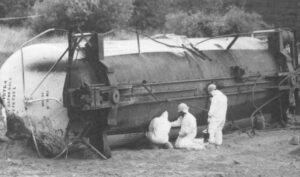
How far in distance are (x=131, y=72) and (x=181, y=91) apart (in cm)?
119

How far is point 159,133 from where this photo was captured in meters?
11.6

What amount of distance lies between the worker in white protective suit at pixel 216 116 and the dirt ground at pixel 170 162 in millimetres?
237

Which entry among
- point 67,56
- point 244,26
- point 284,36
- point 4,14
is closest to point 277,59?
point 284,36

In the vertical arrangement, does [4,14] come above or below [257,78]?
above

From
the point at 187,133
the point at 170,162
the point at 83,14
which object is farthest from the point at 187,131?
the point at 83,14

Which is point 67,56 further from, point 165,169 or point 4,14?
point 4,14

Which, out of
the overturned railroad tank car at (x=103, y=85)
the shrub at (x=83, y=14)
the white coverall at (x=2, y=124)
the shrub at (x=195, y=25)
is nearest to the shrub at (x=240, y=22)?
the shrub at (x=195, y=25)

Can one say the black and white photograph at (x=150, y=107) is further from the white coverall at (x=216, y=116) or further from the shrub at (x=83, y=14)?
the shrub at (x=83, y=14)

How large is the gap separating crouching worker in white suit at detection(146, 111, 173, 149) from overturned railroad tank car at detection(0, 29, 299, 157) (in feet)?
0.62

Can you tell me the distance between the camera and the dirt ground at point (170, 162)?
31.1 feet

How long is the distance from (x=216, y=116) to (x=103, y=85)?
2.52m

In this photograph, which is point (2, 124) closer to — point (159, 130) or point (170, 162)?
point (159, 130)

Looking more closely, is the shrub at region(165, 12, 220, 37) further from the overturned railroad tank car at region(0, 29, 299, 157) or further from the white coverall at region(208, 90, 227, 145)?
the white coverall at region(208, 90, 227, 145)

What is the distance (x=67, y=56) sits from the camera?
11273 mm
